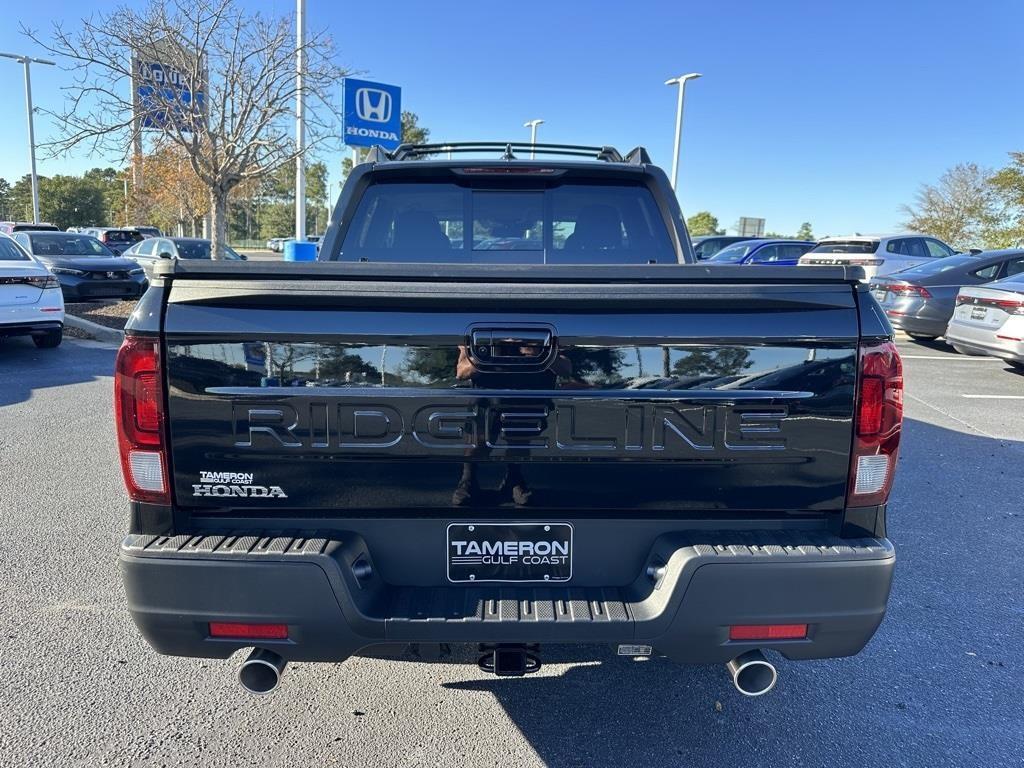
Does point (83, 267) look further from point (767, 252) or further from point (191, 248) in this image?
point (767, 252)

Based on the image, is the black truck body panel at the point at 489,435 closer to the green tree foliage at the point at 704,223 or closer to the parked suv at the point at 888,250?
the parked suv at the point at 888,250

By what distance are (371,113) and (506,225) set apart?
10459 millimetres

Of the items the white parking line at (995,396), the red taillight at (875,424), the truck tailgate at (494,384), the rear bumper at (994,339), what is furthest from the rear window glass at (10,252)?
the rear bumper at (994,339)

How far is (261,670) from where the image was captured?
204 cm

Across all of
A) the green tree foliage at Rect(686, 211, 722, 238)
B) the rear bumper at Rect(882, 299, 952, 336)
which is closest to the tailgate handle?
the rear bumper at Rect(882, 299, 952, 336)

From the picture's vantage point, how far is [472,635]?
6.49 ft

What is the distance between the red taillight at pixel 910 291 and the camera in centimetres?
1157

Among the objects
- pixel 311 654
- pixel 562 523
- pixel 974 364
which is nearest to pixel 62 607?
pixel 311 654

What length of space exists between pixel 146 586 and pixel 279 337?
2.68 ft

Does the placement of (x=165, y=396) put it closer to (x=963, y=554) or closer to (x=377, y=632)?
(x=377, y=632)

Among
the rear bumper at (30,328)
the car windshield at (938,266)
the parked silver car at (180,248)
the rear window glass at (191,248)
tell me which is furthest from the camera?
the rear window glass at (191,248)

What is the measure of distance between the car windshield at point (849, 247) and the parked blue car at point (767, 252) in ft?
2.93

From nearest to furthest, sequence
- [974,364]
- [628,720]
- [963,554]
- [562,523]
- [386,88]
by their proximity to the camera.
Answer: [562,523] < [628,720] < [963,554] < [974,364] < [386,88]

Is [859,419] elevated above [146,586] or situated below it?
above
